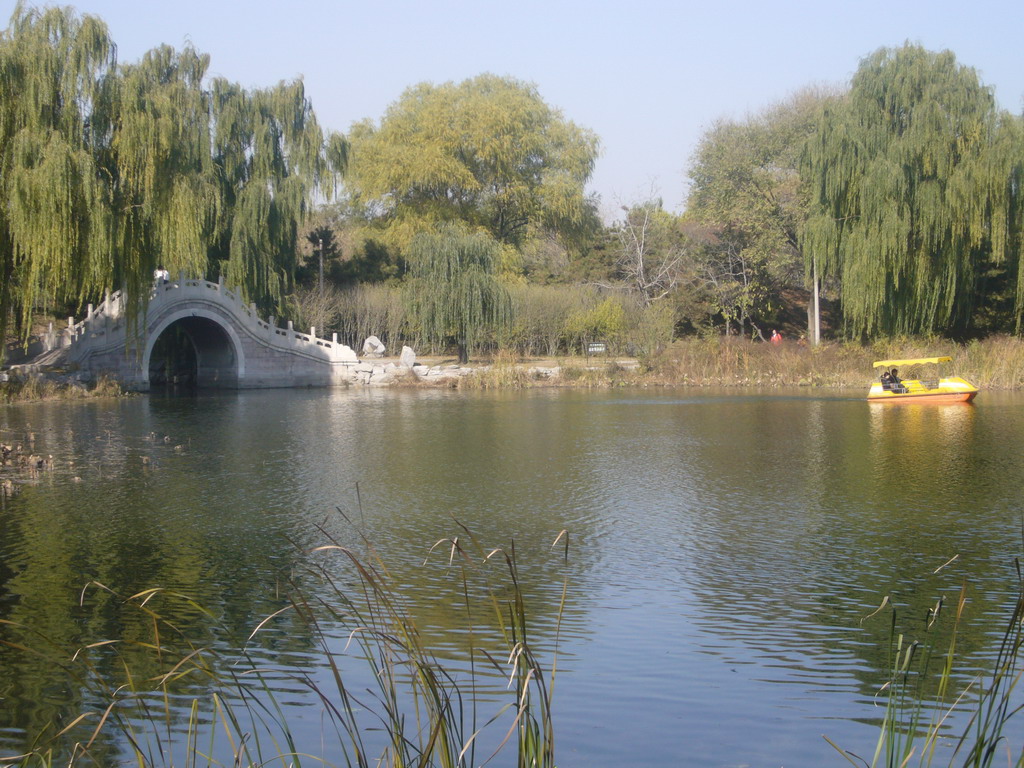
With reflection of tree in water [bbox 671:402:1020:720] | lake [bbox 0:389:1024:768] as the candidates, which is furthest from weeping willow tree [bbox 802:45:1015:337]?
reflection of tree in water [bbox 671:402:1020:720]

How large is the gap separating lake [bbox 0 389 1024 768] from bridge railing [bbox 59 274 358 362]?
8.20 m

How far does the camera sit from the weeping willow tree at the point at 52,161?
18.2 metres

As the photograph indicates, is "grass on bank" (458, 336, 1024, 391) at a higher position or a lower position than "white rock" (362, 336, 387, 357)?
lower

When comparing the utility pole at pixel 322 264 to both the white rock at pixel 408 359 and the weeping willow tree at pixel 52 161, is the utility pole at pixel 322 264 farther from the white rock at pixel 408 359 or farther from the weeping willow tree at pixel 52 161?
the weeping willow tree at pixel 52 161

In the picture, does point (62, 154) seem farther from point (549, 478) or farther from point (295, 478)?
point (549, 478)

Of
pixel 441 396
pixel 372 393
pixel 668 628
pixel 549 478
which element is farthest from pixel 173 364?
pixel 668 628

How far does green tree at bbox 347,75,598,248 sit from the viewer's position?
43812 millimetres

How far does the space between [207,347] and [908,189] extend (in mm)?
22773

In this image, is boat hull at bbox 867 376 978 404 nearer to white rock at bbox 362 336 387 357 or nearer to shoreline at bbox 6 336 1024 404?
shoreline at bbox 6 336 1024 404

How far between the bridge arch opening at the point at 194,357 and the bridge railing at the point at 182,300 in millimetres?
1133

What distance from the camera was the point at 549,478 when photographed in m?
13.5

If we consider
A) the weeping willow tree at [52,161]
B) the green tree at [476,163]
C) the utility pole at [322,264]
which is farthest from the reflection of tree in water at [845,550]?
the green tree at [476,163]

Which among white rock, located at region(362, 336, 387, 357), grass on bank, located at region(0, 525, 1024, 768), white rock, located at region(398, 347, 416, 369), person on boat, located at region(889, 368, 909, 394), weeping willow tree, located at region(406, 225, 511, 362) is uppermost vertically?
weeping willow tree, located at region(406, 225, 511, 362)

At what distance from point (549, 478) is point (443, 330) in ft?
76.8
